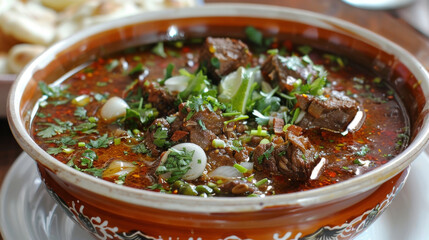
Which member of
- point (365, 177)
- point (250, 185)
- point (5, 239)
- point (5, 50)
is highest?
point (365, 177)

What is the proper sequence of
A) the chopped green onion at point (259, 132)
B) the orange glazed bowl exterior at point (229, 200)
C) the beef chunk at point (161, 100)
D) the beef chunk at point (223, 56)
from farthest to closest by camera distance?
the beef chunk at point (223, 56) → the beef chunk at point (161, 100) → the chopped green onion at point (259, 132) → the orange glazed bowl exterior at point (229, 200)

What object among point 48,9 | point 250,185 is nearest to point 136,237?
point 250,185

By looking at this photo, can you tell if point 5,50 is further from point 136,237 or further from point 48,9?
point 136,237

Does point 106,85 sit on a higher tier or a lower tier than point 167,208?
lower

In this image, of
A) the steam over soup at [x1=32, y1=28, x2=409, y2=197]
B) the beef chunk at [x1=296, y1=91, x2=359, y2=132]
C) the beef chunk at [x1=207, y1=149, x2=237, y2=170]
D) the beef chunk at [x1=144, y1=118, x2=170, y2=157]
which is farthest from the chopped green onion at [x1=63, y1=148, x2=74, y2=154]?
the beef chunk at [x1=296, y1=91, x2=359, y2=132]

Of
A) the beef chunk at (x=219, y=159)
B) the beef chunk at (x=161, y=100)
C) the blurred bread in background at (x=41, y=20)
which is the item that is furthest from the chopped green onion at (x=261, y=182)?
the blurred bread in background at (x=41, y=20)

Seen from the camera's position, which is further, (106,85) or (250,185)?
(106,85)

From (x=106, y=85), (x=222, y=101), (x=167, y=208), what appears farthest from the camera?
(x=106, y=85)

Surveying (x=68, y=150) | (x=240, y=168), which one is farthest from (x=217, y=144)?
(x=68, y=150)

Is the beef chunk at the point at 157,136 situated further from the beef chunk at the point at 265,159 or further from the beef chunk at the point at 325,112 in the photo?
the beef chunk at the point at 325,112
